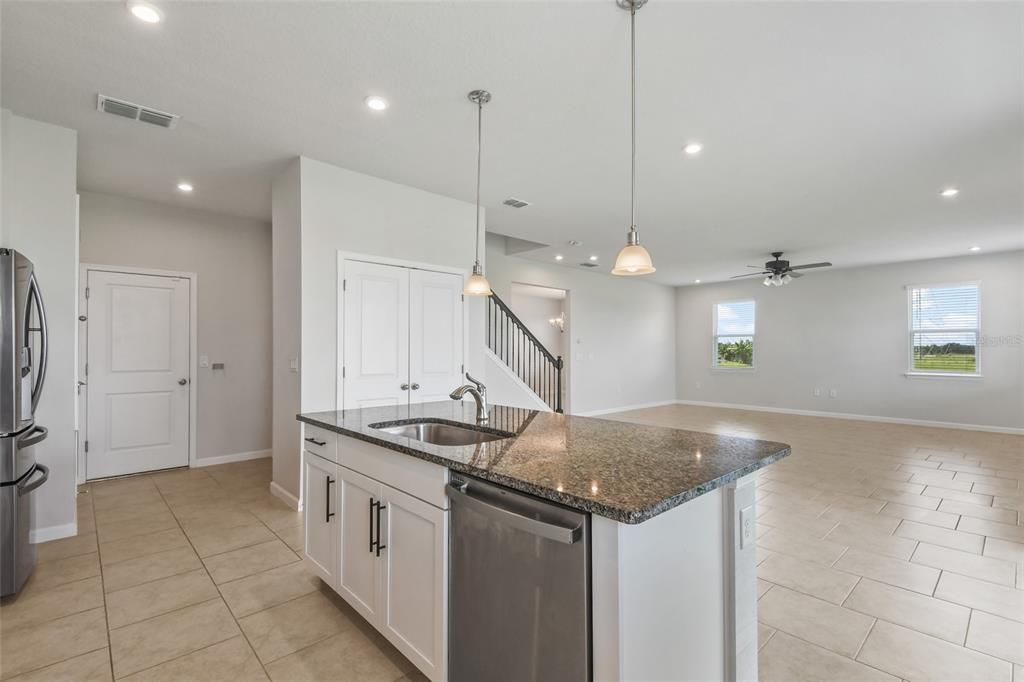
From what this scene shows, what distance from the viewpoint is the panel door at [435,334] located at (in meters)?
4.50

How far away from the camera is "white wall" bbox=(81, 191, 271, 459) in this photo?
4.78 metres

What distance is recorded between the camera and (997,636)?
2143 mm

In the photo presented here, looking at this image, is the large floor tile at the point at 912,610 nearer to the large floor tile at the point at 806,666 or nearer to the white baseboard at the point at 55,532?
the large floor tile at the point at 806,666

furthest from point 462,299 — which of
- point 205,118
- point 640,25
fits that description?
point 640,25

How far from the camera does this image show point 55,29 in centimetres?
230

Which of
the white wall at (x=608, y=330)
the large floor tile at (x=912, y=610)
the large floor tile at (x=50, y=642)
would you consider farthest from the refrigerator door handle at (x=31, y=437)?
the white wall at (x=608, y=330)

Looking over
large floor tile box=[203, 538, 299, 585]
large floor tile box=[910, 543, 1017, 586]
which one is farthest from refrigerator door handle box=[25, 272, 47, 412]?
large floor tile box=[910, 543, 1017, 586]

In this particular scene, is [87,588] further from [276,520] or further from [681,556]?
[681,556]

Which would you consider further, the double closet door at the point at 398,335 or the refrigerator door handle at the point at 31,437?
the double closet door at the point at 398,335

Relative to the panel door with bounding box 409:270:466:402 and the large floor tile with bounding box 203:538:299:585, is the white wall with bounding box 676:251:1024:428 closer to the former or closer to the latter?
the panel door with bounding box 409:270:466:402

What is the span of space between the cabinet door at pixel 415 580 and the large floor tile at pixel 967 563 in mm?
2953

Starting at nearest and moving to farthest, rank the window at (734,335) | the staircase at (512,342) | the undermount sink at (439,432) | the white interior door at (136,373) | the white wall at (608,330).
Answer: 1. the undermount sink at (439,432)
2. the white interior door at (136,373)
3. the staircase at (512,342)
4. the white wall at (608,330)
5. the window at (734,335)

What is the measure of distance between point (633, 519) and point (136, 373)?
5.49 m

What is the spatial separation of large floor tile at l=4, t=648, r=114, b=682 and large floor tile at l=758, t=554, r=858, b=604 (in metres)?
3.14
